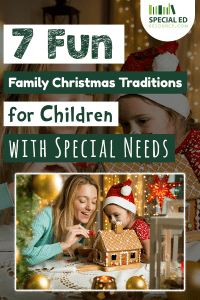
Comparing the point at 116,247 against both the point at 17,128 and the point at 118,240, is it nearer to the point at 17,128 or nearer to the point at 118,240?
the point at 118,240

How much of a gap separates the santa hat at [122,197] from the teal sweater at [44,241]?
0.58 ft

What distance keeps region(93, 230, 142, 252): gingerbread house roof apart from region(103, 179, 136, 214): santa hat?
0.24 feet

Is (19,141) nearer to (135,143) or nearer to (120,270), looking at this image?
(135,143)

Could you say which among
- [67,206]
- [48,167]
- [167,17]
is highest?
[167,17]

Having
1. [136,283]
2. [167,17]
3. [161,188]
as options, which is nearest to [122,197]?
[161,188]

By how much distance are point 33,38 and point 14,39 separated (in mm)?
69

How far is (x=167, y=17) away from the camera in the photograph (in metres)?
1.23

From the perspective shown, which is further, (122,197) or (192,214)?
(192,214)

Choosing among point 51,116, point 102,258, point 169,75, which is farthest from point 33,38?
point 102,258

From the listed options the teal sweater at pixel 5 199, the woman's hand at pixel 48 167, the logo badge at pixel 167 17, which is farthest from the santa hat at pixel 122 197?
the logo badge at pixel 167 17

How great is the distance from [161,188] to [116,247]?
0.72ft

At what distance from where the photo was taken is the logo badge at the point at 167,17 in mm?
1229

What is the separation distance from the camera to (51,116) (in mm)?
1203

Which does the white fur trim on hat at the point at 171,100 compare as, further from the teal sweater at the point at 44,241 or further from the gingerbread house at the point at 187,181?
the teal sweater at the point at 44,241
